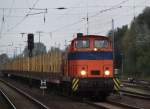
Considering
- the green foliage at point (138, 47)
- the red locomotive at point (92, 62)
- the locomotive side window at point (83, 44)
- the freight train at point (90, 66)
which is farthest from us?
the green foliage at point (138, 47)

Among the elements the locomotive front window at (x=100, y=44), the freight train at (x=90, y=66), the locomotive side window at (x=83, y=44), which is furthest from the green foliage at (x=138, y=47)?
the locomotive side window at (x=83, y=44)

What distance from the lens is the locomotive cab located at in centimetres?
2702

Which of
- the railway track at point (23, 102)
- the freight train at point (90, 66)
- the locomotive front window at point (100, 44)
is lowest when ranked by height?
the railway track at point (23, 102)

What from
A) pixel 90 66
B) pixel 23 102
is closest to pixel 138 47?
pixel 23 102

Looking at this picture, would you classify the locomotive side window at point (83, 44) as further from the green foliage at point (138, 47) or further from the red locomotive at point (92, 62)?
the green foliage at point (138, 47)

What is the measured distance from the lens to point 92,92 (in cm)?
2734

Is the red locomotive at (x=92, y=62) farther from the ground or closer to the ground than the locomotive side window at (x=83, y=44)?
closer to the ground

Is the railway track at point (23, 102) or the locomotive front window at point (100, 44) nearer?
the railway track at point (23, 102)

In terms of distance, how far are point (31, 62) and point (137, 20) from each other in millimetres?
42460

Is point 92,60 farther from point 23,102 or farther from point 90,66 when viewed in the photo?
point 23,102

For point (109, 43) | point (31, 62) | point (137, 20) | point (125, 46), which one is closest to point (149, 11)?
point (137, 20)

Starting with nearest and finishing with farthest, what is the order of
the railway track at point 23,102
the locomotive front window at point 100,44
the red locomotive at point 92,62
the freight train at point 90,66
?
the railway track at point 23,102 < the freight train at point 90,66 < the red locomotive at point 92,62 < the locomotive front window at point 100,44

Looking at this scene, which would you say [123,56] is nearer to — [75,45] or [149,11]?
[149,11]

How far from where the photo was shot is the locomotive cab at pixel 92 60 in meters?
27.0
